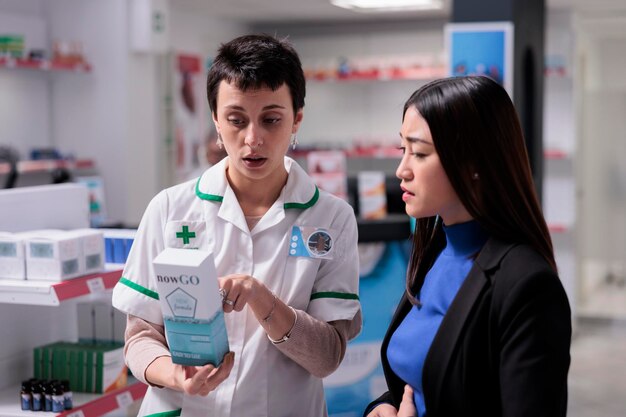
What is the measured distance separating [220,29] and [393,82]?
7.46ft

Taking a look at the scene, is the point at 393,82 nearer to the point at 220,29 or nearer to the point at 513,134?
the point at 220,29

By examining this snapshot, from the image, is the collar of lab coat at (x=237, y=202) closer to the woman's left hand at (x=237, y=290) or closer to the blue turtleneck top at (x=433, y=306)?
the woman's left hand at (x=237, y=290)

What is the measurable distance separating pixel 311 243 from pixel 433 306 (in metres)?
0.37

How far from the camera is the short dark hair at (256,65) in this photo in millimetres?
1876

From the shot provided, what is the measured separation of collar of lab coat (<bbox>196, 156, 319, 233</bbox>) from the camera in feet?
6.48

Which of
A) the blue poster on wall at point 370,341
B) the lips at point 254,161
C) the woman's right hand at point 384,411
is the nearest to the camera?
the woman's right hand at point 384,411

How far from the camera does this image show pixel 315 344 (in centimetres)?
188

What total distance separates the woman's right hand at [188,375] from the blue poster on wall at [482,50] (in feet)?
11.0

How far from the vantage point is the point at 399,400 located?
5.98ft

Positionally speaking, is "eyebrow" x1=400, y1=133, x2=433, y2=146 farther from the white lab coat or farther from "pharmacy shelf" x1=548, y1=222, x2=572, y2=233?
"pharmacy shelf" x1=548, y1=222, x2=572, y2=233

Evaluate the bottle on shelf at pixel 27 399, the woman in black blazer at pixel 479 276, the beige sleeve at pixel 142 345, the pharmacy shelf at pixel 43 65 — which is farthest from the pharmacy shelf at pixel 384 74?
the woman in black blazer at pixel 479 276

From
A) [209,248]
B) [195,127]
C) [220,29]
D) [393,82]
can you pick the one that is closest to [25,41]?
[195,127]

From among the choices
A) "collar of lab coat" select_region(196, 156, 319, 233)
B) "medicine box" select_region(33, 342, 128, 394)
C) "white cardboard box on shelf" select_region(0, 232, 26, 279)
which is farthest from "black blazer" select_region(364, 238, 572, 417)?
"medicine box" select_region(33, 342, 128, 394)

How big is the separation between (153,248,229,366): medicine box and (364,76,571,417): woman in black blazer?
379 millimetres
